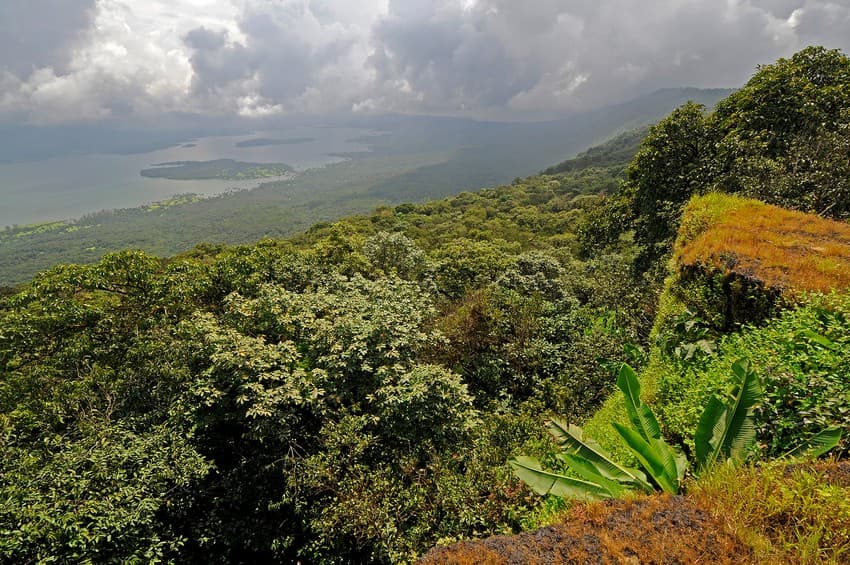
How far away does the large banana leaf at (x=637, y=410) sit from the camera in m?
4.24

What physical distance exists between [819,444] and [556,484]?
2.28 metres

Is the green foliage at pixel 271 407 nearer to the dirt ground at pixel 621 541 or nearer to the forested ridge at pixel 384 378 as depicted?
the forested ridge at pixel 384 378

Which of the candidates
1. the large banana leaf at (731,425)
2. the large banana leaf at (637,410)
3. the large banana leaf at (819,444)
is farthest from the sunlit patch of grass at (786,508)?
the large banana leaf at (637,410)

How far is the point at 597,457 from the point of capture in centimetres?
456

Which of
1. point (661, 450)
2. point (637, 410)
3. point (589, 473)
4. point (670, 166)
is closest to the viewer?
point (661, 450)

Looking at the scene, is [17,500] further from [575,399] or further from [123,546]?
[575,399]

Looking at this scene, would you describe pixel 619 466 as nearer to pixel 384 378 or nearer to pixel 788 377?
pixel 788 377

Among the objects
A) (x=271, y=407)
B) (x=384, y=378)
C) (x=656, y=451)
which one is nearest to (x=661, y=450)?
(x=656, y=451)

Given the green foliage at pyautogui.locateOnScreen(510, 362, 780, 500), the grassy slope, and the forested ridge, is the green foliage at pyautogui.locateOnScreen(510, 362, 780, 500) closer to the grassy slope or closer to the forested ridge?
the forested ridge

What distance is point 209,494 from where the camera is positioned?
7.37m

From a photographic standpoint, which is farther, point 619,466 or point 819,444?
point 619,466

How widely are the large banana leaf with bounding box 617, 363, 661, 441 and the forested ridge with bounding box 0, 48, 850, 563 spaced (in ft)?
2.09

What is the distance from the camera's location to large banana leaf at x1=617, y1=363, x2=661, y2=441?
424 cm

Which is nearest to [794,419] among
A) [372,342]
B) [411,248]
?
[372,342]
